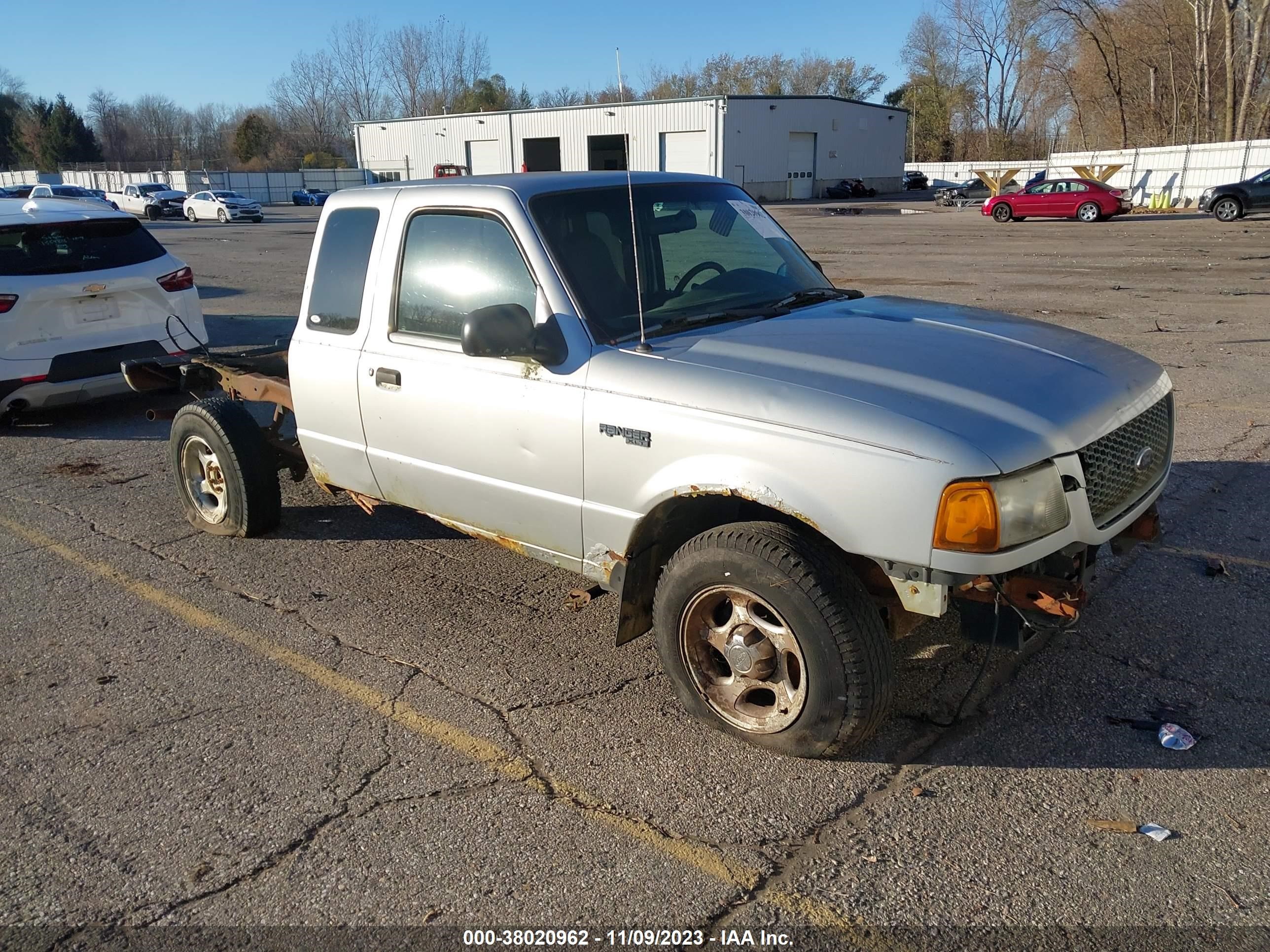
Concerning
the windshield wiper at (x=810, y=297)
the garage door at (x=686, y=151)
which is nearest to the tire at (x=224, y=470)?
the windshield wiper at (x=810, y=297)

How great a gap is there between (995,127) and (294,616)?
99276mm

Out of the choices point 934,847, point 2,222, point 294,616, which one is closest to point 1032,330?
point 934,847

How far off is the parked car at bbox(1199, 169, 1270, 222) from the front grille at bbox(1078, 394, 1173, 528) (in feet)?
105

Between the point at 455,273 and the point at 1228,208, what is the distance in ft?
111

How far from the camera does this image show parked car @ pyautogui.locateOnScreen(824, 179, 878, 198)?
6378 centimetres

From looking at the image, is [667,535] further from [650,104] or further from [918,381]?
[650,104]

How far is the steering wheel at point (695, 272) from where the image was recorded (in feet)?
14.2

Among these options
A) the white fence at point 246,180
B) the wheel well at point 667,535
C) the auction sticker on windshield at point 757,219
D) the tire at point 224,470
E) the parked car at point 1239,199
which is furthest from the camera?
the white fence at point 246,180

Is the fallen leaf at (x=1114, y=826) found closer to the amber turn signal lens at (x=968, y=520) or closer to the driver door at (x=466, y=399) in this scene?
the amber turn signal lens at (x=968, y=520)

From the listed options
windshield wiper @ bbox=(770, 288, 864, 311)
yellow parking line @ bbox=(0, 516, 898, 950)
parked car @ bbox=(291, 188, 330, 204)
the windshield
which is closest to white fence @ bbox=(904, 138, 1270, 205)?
windshield wiper @ bbox=(770, 288, 864, 311)

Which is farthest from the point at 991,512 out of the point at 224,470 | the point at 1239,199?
the point at 1239,199

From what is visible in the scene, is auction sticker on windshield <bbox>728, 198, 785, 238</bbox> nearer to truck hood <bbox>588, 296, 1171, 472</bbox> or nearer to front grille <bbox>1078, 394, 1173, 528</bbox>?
truck hood <bbox>588, 296, 1171, 472</bbox>

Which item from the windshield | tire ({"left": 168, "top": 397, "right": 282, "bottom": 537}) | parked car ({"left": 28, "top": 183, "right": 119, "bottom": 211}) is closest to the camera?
the windshield

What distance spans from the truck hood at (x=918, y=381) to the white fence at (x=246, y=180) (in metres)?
68.5
